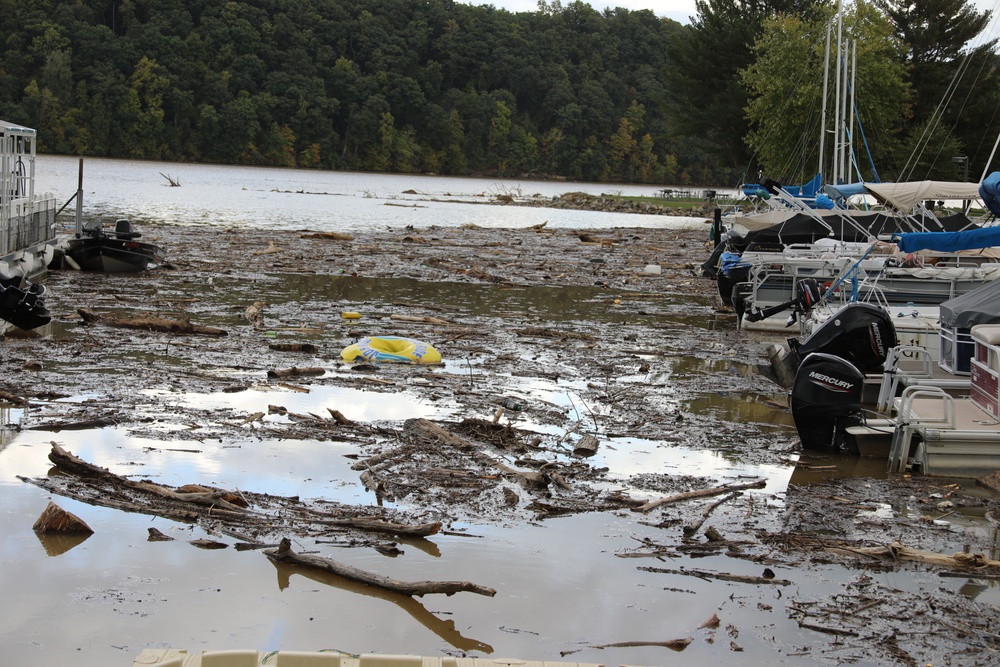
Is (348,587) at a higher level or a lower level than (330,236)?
lower

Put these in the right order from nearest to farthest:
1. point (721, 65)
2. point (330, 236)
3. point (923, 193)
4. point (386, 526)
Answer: point (386, 526) → point (923, 193) → point (330, 236) → point (721, 65)

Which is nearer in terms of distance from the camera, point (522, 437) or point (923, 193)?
point (522, 437)

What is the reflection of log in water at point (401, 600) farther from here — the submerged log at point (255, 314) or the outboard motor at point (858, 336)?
the submerged log at point (255, 314)

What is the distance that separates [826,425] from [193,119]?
131 meters

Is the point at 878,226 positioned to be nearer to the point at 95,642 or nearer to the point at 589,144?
the point at 95,642

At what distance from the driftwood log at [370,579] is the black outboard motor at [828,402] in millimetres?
5504

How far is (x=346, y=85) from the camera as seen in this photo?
14225 centimetres

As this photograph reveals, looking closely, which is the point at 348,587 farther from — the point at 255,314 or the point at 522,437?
the point at 255,314

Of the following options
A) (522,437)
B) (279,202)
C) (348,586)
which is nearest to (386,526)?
(348,586)

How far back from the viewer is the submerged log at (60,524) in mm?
7738

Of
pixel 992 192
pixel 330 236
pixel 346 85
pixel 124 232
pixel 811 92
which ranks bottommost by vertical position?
pixel 330 236

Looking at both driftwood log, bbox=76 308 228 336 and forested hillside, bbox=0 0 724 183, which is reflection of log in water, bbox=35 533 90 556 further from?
forested hillside, bbox=0 0 724 183

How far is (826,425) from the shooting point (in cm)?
1140

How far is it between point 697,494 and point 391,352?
6.84m
